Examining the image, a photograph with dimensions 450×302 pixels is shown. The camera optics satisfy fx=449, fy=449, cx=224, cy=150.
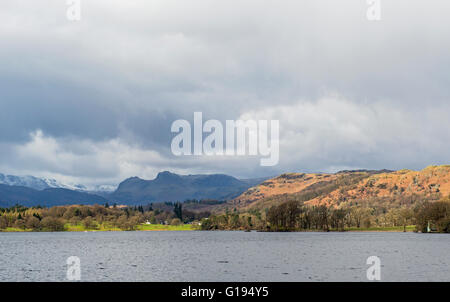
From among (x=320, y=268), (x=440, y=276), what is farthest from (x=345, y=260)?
(x=440, y=276)

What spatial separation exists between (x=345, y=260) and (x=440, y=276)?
4044cm

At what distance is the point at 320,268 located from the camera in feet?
393
